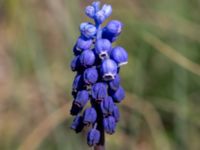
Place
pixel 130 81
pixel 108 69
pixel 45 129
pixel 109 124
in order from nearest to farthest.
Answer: pixel 108 69 < pixel 109 124 < pixel 45 129 < pixel 130 81

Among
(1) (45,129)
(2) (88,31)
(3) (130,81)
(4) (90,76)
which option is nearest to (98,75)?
(4) (90,76)

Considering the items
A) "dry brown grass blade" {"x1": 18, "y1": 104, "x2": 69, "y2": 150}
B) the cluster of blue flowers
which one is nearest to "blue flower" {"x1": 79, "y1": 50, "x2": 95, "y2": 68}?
the cluster of blue flowers

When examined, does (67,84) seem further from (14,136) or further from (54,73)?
(14,136)

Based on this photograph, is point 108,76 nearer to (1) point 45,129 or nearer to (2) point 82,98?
(2) point 82,98

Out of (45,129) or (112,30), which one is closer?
(112,30)

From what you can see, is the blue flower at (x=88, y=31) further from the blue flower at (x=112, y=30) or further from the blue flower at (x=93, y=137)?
the blue flower at (x=93, y=137)

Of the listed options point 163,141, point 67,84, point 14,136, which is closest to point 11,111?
point 14,136

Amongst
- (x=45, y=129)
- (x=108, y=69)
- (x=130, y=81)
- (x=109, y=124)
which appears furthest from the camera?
(x=130, y=81)
